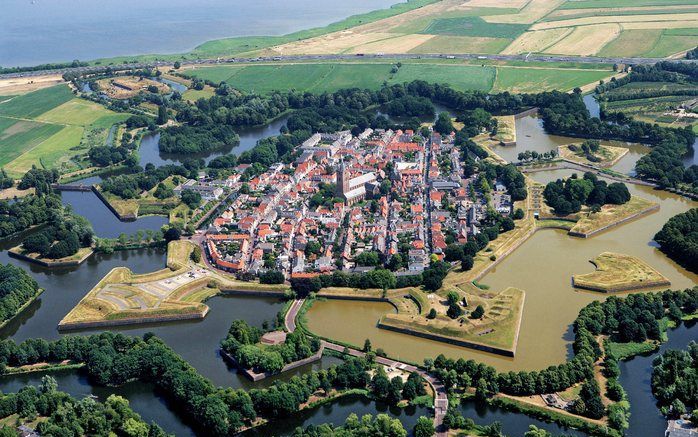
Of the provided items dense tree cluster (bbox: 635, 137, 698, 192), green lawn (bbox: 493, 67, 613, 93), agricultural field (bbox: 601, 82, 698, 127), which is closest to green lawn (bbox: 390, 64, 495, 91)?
green lawn (bbox: 493, 67, 613, 93)

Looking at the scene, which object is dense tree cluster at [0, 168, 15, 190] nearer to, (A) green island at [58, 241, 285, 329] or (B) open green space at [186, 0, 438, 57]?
(A) green island at [58, 241, 285, 329]

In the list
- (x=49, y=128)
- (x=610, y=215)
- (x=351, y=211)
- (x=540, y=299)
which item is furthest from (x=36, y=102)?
(x=540, y=299)

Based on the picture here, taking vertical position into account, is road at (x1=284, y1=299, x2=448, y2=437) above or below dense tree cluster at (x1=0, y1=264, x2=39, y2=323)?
below

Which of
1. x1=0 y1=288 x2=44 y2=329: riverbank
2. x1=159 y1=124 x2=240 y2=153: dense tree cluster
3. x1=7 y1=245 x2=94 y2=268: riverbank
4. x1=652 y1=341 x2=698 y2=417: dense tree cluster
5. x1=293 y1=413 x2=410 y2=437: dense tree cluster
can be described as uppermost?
x1=159 y1=124 x2=240 y2=153: dense tree cluster

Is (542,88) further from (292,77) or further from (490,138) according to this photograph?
(292,77)

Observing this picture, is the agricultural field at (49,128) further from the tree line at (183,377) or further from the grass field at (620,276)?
the grass field at (620,276)

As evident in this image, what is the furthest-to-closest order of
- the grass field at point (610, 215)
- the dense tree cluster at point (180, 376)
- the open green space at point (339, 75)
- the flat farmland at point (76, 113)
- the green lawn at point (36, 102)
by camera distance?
the open green space at point (339, 75)
the green lawn at point (36, 102)
the flat farmland at point (76, 113)
the grass field at point (610, 215)
the dense tree cluster at point (180, 376)

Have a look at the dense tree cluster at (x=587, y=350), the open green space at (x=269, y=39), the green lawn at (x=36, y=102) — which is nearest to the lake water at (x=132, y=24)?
the open green space at (x=269, y=39)
